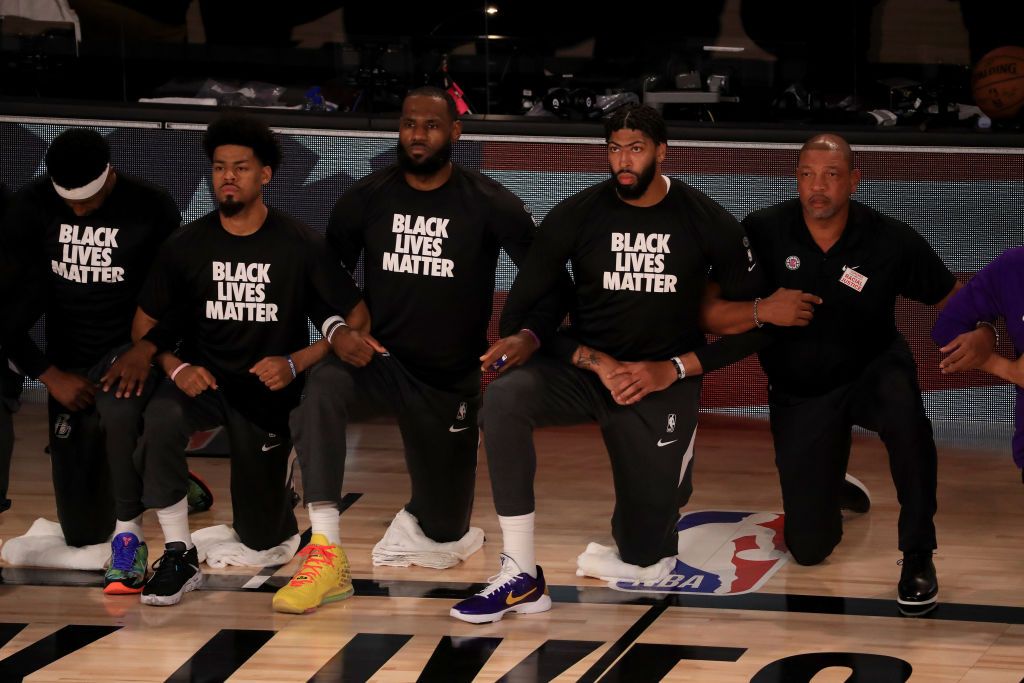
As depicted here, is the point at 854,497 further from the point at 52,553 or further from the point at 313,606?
the point at 52,553

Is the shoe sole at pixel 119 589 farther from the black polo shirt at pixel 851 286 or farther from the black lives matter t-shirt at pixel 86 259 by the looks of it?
the black polo shirt at pixel 851 286

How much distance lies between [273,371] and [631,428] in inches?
47.1

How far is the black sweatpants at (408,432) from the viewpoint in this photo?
4422 millimetres

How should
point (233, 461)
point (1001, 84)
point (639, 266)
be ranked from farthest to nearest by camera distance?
point (1001, 84), point (233, 461), point (639, 266)

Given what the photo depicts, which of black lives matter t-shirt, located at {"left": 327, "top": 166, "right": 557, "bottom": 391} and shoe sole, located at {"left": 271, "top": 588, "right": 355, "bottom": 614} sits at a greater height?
black lives matter t-shirt, located at {"left": 327, "top": 166, "right": 557, "bottom": 391}

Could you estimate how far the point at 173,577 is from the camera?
14.7ft

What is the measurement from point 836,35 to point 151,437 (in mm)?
6119

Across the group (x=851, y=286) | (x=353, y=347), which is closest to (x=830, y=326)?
(x=851, y=286)

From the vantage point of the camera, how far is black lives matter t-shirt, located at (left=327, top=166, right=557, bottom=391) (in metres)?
4.82

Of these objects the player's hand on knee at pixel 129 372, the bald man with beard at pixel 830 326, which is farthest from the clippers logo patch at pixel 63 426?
the bald man with beard at pixel 830 326

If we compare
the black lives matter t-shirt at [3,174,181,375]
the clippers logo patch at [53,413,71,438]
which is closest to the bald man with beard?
the black lives matter t-shirt at [3,174,181,375]

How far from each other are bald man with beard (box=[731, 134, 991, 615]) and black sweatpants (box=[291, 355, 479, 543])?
1088 mm

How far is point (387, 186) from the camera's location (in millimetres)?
4934

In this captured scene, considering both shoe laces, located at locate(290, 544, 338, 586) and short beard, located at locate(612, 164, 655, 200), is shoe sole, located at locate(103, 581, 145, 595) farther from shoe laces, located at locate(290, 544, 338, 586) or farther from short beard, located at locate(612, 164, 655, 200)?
short beard, located at locate(612, 164, 655, 200)
